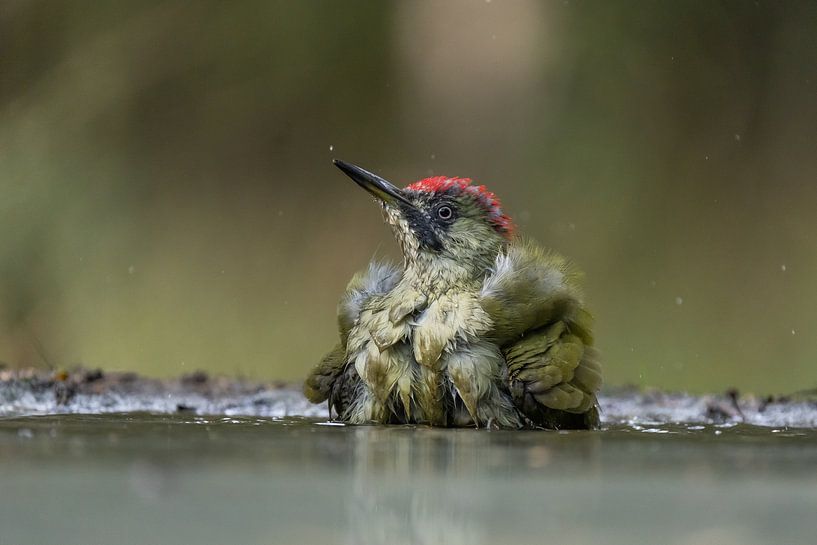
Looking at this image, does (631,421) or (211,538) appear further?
(631,421)

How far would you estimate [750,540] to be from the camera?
6.77 ft

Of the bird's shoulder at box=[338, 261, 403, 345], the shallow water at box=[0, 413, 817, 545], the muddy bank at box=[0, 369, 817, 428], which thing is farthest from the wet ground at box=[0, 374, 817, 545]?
the muddy bank at box=[0, 369, 817, 428]

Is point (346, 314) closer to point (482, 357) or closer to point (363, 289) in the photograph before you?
point (363, 289)

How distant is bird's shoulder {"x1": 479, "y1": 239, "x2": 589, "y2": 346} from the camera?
13.0 feet

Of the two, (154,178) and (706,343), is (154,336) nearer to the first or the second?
(154,178)

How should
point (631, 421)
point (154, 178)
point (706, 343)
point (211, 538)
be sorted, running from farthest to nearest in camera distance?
point (154, 178), point (706, 343), point (631, 421), point (211, 538)

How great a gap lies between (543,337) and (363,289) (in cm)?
77

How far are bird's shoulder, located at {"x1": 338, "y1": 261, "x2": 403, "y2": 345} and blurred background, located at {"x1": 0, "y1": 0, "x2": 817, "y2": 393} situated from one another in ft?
12.8

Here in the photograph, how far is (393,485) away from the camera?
2465mm

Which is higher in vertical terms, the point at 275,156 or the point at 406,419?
the point at 275,156

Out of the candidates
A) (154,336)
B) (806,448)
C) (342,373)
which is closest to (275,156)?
(154,336)

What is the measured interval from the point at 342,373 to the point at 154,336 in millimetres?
4484

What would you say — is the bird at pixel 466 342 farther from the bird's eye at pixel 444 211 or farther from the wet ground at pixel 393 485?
the wet ground at pixel 393 485

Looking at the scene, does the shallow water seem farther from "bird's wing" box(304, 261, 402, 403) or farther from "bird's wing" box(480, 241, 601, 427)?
"bird's wing" box(304, 261, 402, 403)
